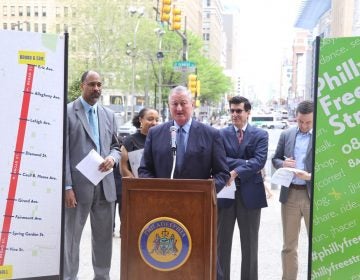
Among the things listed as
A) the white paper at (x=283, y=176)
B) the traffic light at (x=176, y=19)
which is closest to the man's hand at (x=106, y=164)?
the white paper at (x=283, y=176)

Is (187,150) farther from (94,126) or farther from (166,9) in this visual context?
(166,9)

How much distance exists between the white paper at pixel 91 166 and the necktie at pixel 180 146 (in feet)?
3.25

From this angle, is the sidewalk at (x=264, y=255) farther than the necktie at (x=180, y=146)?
Yes

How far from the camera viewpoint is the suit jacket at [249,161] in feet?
17.3

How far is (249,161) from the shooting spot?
17.3ft

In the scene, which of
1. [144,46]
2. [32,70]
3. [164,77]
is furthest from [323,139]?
[164,77]

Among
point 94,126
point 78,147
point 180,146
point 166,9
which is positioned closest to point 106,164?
point 78,147

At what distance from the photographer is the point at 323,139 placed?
424cm

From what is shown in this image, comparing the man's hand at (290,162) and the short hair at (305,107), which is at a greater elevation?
the short hair at (305,107)

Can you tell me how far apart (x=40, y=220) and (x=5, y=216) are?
11.0 inches

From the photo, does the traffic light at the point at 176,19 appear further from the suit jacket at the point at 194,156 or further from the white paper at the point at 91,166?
the suit jacket at the point at 194,156

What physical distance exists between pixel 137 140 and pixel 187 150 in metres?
2.28

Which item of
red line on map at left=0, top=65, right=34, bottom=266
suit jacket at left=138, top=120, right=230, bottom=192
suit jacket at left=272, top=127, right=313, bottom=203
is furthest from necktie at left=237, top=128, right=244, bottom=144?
red line on map at left=0, top=65, right=34, bottom=266

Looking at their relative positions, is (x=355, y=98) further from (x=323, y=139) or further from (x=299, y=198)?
(x=299, y=198)
